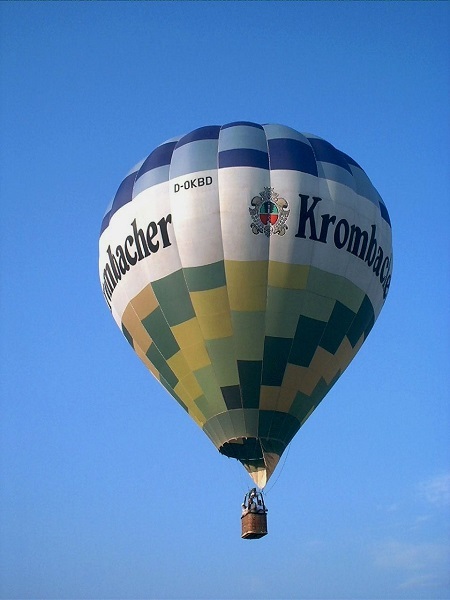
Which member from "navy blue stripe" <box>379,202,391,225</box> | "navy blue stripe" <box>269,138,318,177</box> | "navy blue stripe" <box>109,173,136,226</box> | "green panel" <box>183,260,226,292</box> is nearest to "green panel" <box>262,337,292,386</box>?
"green panel" <box>183,260,226,292</box>

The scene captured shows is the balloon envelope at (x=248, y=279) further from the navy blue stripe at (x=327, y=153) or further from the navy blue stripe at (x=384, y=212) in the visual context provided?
the navy blue stripe at (x=384, y=212)

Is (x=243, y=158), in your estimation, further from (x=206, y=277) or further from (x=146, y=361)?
(x=146, y=361)

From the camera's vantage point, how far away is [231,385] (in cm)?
2066

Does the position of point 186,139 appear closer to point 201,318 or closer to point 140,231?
point 140,231

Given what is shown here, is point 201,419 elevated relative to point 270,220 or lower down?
lower down

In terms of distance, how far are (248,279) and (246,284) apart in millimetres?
89

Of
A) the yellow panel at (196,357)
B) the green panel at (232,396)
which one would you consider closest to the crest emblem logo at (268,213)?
the yellow panel at (196,357)

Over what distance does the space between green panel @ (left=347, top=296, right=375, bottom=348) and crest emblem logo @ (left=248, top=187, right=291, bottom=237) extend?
2.19m

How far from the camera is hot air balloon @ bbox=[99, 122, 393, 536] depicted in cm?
2059

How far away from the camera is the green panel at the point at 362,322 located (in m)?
21.6

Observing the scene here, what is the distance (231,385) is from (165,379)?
1.45 metres

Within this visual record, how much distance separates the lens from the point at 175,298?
20.8 m

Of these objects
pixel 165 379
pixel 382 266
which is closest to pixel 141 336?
pixel 165 379

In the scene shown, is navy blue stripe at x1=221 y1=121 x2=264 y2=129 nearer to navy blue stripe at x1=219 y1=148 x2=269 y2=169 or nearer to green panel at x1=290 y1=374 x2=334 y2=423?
navy blue stripe at x1=219 y1=148 x2=269 y2=169
